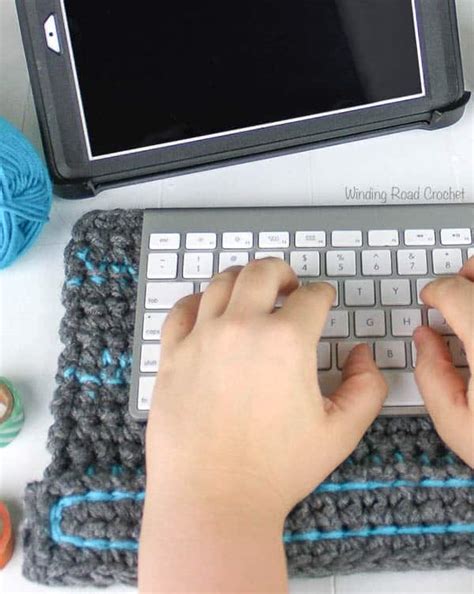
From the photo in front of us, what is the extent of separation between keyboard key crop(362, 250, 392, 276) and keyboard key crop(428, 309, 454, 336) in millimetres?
37

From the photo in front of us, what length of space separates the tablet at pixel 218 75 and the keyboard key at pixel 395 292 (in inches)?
4.7

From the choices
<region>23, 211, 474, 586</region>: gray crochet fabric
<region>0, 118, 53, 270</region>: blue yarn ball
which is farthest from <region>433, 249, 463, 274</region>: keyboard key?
<region>0, 118, 53, 270</region>: blue yarn ball

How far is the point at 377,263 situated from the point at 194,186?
14 centimetres

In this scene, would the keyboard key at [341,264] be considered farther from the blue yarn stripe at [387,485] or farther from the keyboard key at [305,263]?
the blue yarn stripe at [387,485]

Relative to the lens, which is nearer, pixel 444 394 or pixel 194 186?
pixel 444 394

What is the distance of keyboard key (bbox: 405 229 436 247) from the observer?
1.57 ft

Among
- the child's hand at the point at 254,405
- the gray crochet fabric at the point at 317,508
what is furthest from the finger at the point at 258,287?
the gray crochet fabric at the point at 317,508

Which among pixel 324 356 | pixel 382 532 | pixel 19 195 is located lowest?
pixel 382 532

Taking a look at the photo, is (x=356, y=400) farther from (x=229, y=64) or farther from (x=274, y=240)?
(x=229, y=64)

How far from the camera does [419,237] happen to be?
48 centimetres

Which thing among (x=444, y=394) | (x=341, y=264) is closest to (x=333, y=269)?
(x=341, y=264)

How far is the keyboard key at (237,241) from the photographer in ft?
1.58

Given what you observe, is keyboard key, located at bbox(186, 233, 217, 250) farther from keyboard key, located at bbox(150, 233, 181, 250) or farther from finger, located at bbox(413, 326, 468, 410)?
finger, located at bbox(413, 326, 468, 410)

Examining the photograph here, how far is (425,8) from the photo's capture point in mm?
492
